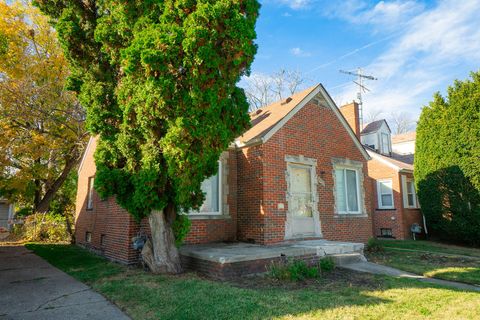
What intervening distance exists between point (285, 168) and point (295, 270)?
12.6 feet

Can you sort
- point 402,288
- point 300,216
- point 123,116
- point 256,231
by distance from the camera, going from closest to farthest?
1. point 402,288
2. point 123,116
3. point 256,231
4. point 300,216

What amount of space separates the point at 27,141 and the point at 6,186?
5.20 m

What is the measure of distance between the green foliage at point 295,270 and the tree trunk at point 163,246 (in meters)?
2.18

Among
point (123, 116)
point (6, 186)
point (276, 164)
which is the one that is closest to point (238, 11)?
point (123, 116)

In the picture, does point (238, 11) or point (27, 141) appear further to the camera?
point (27, 141)

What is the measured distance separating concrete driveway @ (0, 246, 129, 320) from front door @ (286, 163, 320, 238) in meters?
6.09

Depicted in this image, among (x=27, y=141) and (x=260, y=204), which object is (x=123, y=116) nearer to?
(x=260, y=204)

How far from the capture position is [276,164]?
33.0 ft

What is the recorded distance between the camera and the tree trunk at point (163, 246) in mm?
7230

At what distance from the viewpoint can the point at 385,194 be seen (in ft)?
59.7

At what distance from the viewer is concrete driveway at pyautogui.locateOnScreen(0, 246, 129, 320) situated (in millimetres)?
5039

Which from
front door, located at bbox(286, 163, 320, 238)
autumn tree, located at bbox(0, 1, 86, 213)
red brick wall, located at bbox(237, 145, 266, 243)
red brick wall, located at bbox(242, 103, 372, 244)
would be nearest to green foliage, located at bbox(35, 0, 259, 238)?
red brick wall, located at bbox(237, 145, 266, 243)

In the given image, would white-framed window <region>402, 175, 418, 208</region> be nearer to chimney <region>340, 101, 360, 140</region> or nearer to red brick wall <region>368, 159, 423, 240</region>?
red brick wall <region>368, 159, 423, 240</region>

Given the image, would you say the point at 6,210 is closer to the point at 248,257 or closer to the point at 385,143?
the point at 248,257
